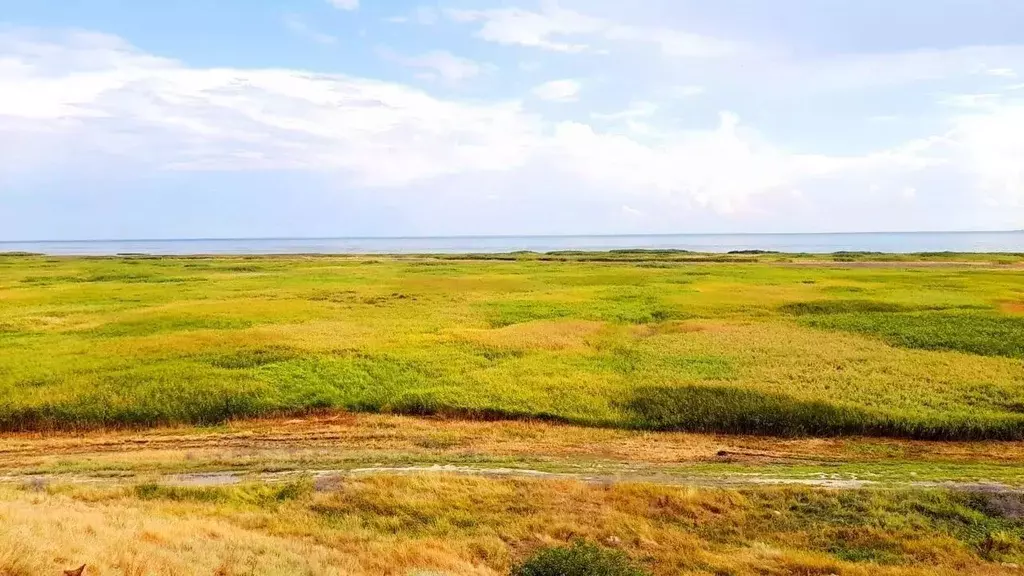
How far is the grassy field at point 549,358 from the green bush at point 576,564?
430 inches

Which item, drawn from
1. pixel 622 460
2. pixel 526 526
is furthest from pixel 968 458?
pixel 526 526

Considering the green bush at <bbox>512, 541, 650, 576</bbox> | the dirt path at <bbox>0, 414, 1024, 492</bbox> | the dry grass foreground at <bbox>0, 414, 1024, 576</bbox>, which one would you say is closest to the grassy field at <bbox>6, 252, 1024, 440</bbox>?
the dirt path at <bbox>0, 414, 1024, 492</bbox>

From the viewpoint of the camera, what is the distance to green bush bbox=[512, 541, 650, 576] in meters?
11.2

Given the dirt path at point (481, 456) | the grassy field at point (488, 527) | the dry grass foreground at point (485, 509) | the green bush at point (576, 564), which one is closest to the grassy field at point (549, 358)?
the dirt path at point (481, 456)

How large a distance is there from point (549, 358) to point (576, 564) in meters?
18.8

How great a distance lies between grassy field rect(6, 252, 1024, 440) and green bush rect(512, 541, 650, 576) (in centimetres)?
1092

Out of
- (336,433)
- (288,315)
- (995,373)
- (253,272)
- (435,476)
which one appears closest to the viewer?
(435,476)

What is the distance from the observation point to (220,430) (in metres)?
22.9

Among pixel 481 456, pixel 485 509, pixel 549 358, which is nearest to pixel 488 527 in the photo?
pixel 485 509

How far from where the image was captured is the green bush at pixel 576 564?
1116cm

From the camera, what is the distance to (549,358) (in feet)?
98.3

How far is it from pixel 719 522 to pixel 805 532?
1734 millimetres

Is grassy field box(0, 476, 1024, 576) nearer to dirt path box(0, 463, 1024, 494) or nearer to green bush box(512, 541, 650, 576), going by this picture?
dirt path box(0, 463, 1024, 494)

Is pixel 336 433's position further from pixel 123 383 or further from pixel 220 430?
pixel 123 383
